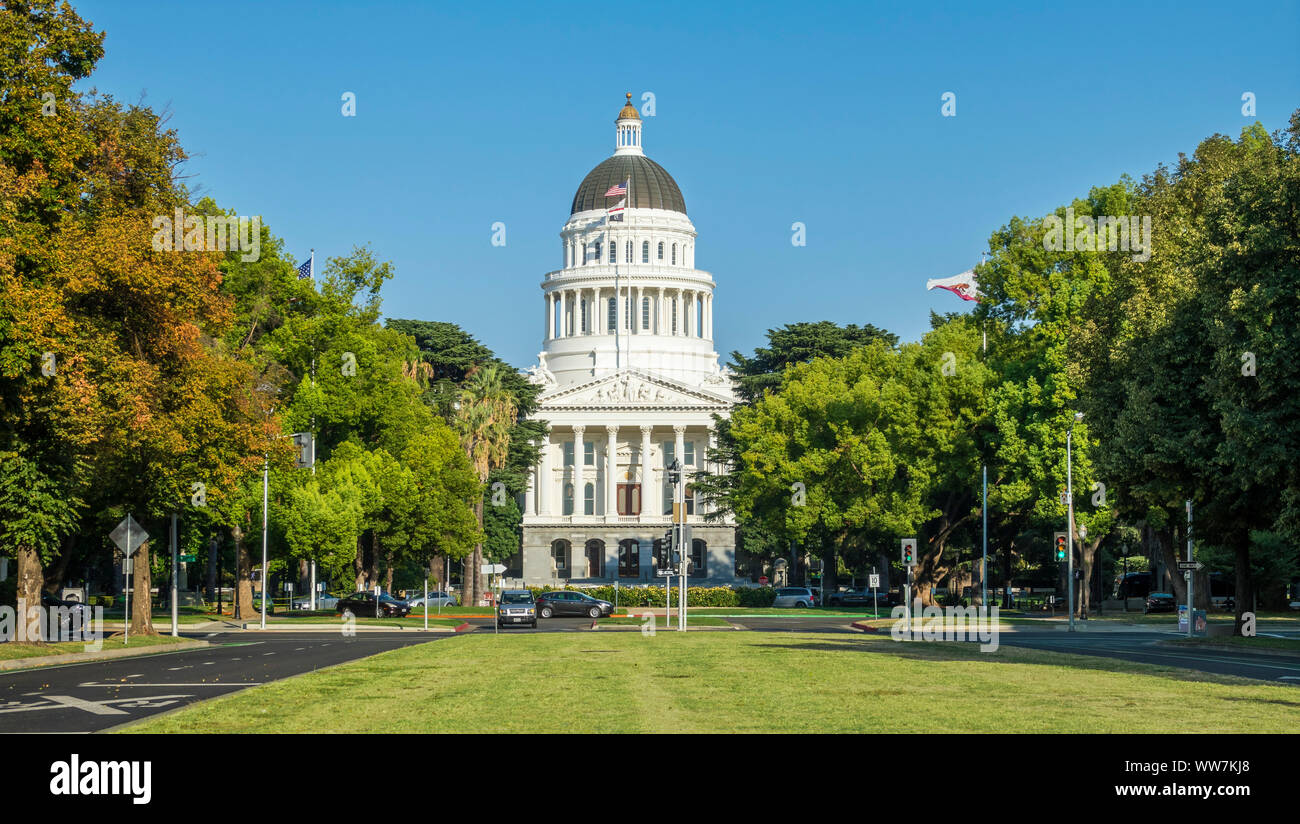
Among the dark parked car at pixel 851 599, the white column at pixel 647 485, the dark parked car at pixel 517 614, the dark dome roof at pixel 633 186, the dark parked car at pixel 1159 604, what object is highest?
the dark dome roof at pixel 633 186

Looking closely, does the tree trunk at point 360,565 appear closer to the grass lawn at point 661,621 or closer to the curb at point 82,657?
the grass lawn at point 661,621

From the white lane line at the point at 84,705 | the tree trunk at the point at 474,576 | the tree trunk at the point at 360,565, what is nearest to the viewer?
the white lane line at the point at 84,705

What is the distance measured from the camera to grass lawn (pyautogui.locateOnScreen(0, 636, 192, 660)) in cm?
3003

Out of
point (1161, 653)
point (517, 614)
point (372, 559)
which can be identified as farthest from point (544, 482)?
point (1161, 653)

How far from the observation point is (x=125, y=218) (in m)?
34.2

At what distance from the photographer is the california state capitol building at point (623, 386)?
12875 cm

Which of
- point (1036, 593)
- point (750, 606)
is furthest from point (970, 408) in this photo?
point (1036, 593)

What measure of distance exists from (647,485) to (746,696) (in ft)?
372

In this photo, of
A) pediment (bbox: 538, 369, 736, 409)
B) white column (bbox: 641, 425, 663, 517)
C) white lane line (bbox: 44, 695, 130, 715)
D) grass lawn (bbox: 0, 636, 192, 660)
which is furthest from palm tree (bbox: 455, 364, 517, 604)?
white lane line (bbox: 44, 695, 130, 715)

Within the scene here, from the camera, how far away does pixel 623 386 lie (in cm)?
13338

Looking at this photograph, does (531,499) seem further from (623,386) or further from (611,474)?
(623,386)

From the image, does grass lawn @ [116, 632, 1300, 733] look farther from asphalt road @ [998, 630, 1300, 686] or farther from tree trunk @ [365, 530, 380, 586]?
tree trunk @ [365, 530, 380, 586]

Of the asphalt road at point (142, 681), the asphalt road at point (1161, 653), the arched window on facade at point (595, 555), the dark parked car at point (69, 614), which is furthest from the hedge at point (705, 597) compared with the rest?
the asphalt road at point (142, 681)

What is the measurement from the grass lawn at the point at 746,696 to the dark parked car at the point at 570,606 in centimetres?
3703
